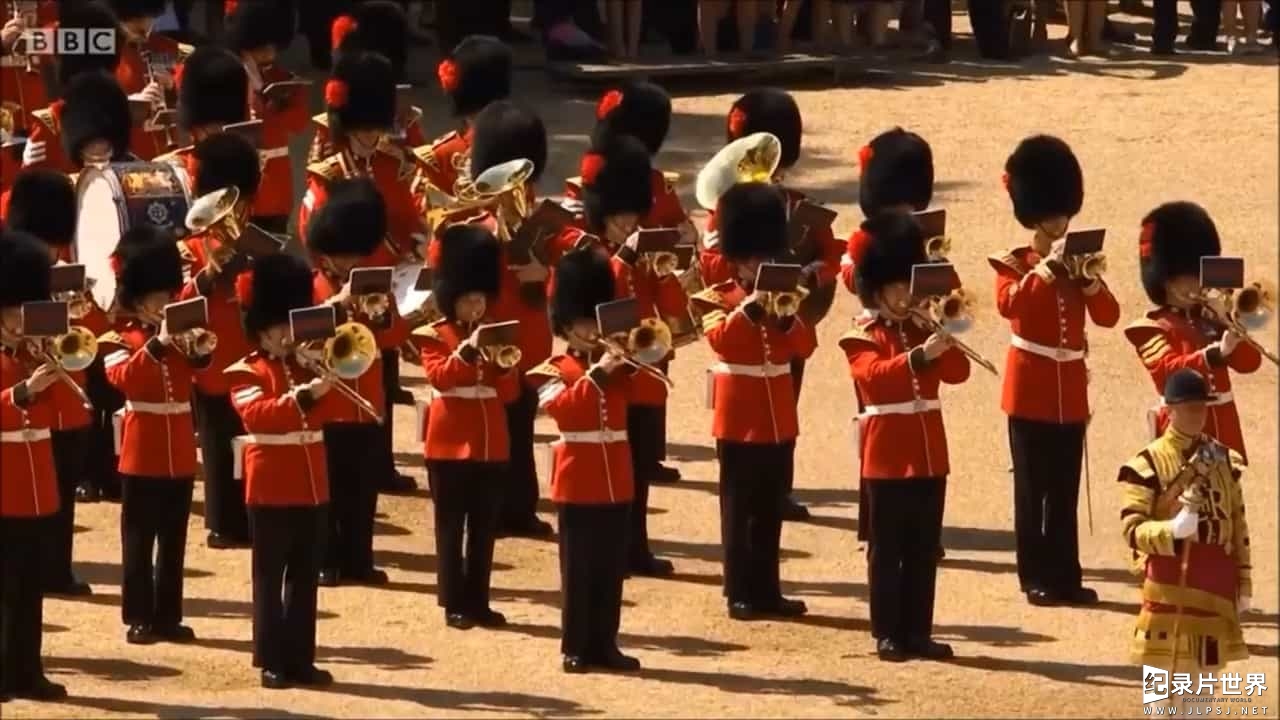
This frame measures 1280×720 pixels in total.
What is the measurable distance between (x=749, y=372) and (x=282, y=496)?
6.20ft

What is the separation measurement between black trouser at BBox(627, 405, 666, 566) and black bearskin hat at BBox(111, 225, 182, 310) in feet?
6.19

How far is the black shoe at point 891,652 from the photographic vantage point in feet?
43.4

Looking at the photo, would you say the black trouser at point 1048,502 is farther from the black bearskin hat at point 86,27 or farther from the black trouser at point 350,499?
the black bearskin hat at point 86,27

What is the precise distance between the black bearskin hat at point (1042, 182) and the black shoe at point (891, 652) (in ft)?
6.17

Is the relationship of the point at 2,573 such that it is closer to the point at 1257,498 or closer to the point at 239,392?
the point at 239,392

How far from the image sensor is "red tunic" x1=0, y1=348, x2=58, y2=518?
12633 millimetres

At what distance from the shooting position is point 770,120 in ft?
50.2

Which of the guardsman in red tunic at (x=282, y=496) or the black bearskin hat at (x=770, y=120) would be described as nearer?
the guardsman in red tunic at (x=282, y=496)

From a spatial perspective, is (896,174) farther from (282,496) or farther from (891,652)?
(282,496)

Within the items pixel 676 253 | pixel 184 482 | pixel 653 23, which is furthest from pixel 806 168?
pixel 184 482

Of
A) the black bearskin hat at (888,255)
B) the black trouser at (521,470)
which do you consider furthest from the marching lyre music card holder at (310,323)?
the black trouser at (521,470)

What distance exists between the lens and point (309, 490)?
1280 centimetres

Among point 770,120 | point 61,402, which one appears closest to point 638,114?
point 770,120

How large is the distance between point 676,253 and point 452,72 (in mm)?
2149
